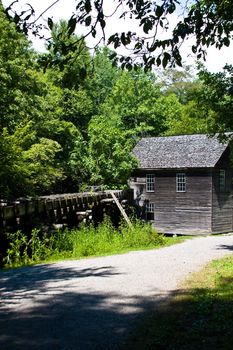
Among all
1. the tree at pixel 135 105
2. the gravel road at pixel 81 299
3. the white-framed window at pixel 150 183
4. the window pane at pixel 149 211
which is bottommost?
the window pane at pixel 149 211

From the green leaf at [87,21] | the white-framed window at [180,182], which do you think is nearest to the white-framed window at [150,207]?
the white-framed window at [180,182]

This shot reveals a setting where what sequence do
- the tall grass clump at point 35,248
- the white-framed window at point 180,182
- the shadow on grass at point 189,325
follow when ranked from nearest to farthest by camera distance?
1. the shadow on grass at point 189,325
2. the tall grass clump at point 35,248
3. the white-framed window at point 180,182

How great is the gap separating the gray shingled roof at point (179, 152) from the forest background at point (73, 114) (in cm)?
249

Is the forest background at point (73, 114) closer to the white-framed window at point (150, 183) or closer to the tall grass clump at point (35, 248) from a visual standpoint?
the tall grass clump at point (35, 248)

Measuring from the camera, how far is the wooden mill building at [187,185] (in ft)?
114

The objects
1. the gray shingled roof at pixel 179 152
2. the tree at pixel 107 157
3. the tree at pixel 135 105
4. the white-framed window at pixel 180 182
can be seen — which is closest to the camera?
the tree at pixel 107 157

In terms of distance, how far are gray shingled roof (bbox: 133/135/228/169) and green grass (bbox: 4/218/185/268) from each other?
16.3 m

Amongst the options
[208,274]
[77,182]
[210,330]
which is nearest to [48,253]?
[208,274]

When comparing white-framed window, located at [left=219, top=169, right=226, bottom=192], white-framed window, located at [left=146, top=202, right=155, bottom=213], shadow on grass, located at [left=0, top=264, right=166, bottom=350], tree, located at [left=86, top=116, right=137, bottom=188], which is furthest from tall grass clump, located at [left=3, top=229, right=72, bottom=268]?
white-framed window, located at [left=146, top=202, right=155, bottom=213]

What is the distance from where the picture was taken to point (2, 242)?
15320 mm

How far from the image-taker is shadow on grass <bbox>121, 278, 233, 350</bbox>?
18.3 feet

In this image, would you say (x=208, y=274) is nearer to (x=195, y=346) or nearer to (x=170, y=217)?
(x=195, y=346)

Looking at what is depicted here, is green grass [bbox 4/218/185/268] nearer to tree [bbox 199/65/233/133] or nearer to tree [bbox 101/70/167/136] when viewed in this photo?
tree [bbox 199/65/233/133]

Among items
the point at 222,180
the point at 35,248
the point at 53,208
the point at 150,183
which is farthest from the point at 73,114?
the point at 35,248
